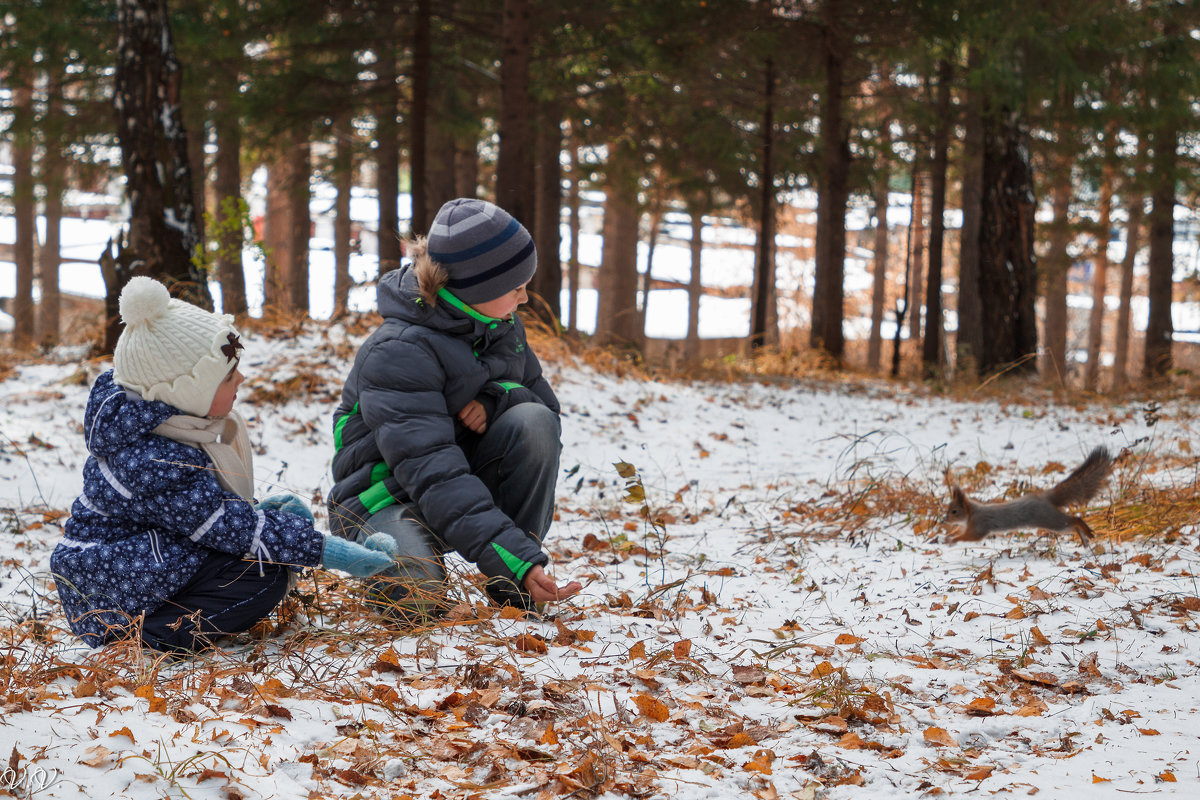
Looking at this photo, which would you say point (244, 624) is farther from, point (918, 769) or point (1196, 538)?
point (1196, 538)

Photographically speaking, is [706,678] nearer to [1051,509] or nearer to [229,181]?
[1051,509]

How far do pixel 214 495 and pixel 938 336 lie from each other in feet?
45.6

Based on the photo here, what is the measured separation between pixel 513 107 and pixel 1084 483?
20.9ft

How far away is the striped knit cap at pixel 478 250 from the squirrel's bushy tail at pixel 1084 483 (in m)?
2.22

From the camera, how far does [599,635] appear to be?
2.81 m

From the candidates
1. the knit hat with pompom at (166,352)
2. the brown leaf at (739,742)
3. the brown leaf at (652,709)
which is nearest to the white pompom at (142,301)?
the knit hat with pompom at (166,352)

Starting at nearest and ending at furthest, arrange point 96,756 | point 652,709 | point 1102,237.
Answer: point 96,756 < point 652,709 < point 1102,237

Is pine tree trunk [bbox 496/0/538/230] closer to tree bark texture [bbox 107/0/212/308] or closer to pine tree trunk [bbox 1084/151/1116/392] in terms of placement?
tree bark texture [bbox 107/0/212/308]

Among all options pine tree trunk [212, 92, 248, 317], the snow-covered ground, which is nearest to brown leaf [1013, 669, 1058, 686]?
the snow-covered ground

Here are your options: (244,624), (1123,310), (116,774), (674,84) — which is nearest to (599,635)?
(244,624)

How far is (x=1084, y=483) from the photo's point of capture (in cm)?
356

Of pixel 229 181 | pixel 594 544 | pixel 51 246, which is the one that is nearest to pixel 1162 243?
pixel 594 544

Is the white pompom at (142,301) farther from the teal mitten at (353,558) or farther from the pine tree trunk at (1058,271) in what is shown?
the pine tree trunk at (1058,271)

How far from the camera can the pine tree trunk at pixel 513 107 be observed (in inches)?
330
